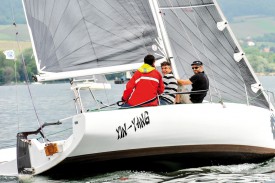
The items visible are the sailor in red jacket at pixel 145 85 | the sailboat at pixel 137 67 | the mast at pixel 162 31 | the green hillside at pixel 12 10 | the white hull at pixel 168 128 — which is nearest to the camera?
the white hull at pixel 168 128

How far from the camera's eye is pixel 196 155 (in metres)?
11.9

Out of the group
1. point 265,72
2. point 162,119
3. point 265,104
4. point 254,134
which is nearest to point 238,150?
point 254,134

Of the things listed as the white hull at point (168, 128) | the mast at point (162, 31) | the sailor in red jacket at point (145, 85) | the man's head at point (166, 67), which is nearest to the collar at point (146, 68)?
the sailor in red jacket at point (145, 85)

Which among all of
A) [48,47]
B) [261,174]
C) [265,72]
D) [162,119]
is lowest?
[261,174]

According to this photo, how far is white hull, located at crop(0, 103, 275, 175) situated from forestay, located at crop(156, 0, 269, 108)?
7.53 ft

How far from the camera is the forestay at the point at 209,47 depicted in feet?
48.1

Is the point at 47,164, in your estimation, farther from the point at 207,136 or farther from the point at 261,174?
the point at 261,174

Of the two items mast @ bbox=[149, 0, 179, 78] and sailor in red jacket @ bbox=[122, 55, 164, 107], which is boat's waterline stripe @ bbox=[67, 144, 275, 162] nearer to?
sailor in red jacket @ bbox=[122, 55, 164, 107]

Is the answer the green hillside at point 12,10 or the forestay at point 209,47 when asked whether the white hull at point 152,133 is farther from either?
the green hillside at point 12,10

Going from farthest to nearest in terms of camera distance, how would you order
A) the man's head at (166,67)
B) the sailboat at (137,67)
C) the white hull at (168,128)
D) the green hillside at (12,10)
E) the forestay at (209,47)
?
1. the forestay at (209,47)
2. the green hillside at (12,10)
3. the man's head at (166,67)
4. the sailboat at (137,67)
5. the white hull at (168,128)

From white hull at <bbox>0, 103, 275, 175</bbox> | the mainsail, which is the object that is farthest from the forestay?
white hull at <bbox>0, 103, 275, 175</bbox>

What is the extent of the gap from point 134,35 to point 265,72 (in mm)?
122371

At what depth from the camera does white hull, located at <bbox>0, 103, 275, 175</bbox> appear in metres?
11.3

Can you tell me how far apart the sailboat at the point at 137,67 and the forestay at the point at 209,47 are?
2cm
